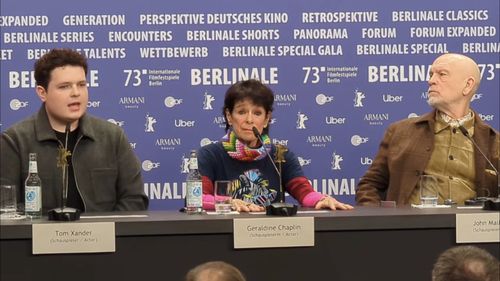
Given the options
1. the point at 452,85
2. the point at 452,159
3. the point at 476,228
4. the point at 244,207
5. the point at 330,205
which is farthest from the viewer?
the point at 452,85

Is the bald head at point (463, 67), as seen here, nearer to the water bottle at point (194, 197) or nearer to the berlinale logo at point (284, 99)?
the berlinale logo at point (284, 99)

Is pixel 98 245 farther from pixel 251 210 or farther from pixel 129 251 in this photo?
pixel 251 210

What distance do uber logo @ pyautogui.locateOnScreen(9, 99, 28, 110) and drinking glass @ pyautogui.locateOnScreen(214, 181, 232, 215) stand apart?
2122 mm

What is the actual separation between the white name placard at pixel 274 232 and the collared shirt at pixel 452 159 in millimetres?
1157

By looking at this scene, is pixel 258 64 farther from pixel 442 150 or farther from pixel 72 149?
pixel 72 149

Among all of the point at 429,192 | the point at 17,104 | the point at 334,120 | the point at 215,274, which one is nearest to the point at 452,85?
the point at 429,192

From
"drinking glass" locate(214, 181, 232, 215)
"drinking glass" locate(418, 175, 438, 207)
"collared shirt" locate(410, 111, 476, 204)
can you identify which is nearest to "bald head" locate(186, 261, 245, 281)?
"drinking glass" locate(214, 181, 232, 215)

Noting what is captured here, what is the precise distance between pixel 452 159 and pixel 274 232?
143cm

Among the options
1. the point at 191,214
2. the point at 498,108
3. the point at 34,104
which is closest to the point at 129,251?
the point at 191,214

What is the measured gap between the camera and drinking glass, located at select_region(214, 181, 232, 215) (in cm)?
360

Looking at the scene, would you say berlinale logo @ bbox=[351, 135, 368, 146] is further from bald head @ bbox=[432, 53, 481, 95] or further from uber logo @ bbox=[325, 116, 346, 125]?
bald head @ bbox=[432, 53, 481, 95]

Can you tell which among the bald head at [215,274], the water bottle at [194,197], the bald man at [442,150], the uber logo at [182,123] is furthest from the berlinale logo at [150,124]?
the bald head at [215,274]

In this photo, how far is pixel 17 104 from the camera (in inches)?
212

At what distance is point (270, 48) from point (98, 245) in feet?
8.05
